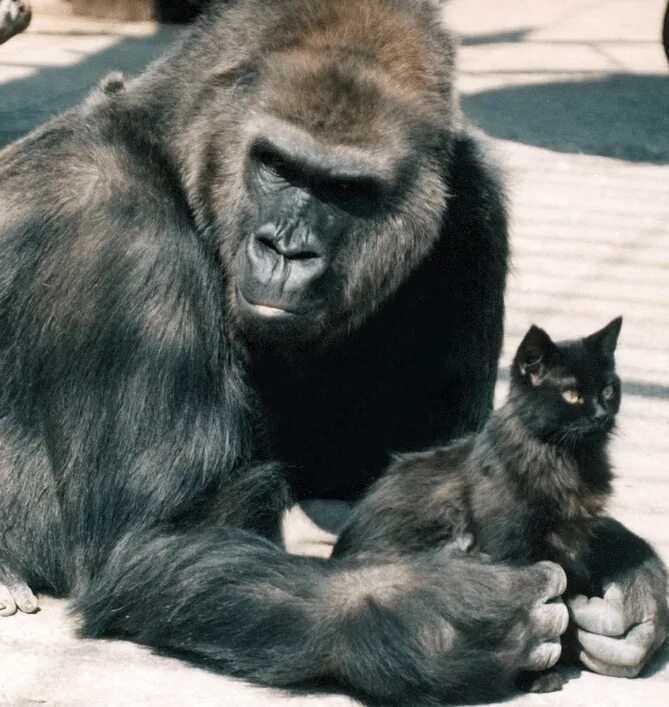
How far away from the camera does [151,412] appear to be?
15.2 feet

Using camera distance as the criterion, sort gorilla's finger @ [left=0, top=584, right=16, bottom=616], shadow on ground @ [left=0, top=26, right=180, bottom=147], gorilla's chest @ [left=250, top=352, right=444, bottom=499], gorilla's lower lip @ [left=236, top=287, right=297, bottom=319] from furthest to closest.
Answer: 1. shadow on ground @ [left=0, top=26, right=180, bottom=147]
2. gorilla's chest @ [left=250, top=352, right=444, bottom=499]
3. gorilla's finger @ [left=0, top=584, right=16, bottom=616]
4. gorilla's lower lip @ [left=236, top=287, right=297, bottom=319]

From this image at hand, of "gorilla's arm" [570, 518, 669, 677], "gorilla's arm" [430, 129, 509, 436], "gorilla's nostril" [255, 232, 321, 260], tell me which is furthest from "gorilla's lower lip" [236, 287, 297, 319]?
"gorilla's arm" [570, 518, 669, 677]

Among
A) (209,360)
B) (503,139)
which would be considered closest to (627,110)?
(503,139)

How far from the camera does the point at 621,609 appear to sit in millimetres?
4559

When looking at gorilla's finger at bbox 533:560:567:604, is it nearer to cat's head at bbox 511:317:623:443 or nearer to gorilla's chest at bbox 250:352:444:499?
cat's head at bbox 511:317:623:443

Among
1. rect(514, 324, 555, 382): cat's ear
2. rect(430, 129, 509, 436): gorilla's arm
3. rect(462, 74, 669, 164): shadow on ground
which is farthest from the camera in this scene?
rect(462, 74, 669, 164): shadow on ground

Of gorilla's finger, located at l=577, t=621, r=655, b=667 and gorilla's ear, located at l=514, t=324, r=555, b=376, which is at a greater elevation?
gorilla's ear, located at l=514, t=324, r=555, b=376

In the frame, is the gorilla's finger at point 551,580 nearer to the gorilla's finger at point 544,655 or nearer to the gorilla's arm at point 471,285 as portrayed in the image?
the gorilla's finger at point 544,655

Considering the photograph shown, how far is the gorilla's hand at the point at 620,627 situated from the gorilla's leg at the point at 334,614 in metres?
0.22

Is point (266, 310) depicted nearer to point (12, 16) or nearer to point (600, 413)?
point (600, 413)

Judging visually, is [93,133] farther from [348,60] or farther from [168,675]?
[168,675]

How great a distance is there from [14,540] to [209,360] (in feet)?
2.93

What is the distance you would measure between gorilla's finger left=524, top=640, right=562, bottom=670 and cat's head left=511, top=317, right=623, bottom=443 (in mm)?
592

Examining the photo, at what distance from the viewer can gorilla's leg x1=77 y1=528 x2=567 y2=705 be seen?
13.9ft
